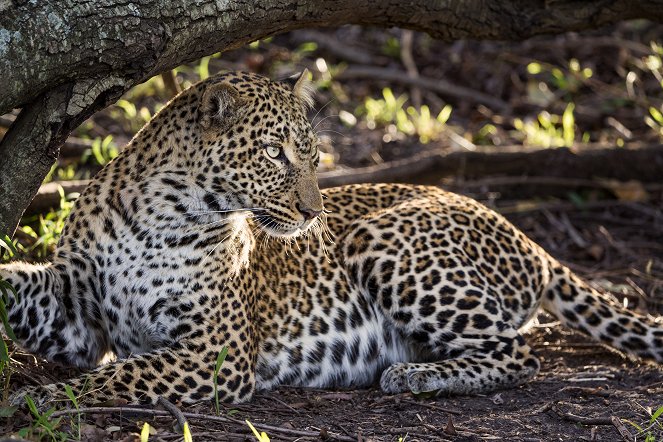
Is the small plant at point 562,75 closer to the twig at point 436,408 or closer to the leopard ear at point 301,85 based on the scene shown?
the leopard ear at point 301,85

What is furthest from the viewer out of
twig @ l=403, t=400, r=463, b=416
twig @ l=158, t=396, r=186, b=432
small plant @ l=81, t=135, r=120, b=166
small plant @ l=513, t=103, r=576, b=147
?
small plant @ l=513, t=103, r=576, b=147

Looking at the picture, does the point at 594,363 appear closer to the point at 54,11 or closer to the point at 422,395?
the point at 422,395

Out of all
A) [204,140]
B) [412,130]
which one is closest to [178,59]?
[204,140]

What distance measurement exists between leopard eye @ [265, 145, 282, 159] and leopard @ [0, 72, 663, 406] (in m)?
0.01

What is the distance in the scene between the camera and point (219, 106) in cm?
602

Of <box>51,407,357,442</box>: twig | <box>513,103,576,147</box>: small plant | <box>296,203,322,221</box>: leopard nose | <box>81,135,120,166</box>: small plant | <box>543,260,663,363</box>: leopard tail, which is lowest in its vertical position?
<box>543,260,663,363</box>: leopard tail

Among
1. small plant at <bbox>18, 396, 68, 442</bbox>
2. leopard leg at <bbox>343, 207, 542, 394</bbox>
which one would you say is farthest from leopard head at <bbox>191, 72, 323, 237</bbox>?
small plant at <bbox>18, 396, 68, 442</bbox>

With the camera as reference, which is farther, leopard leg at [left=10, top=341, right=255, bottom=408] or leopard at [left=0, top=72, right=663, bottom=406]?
leopard at [left=0, top=72, right=663, bottom=406]

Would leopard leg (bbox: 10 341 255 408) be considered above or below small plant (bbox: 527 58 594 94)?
above

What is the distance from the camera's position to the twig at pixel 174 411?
17.3 feet

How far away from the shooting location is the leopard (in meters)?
6.11

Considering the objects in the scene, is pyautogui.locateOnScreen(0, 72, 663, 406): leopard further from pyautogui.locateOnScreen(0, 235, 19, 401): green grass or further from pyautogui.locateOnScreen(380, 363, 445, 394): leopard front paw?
pyautogui.locateOnScreen(0, 235, 19, 401): green grass

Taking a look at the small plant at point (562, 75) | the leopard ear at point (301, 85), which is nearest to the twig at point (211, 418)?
the leopard ear at point (301, 85)

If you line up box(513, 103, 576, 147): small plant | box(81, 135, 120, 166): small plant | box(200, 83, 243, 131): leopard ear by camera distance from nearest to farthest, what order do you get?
box(200, 83, 243, 131): leopard ear < box(81, 135, 120, 166): small plant < box(513, 103, 576, 147): small plant
